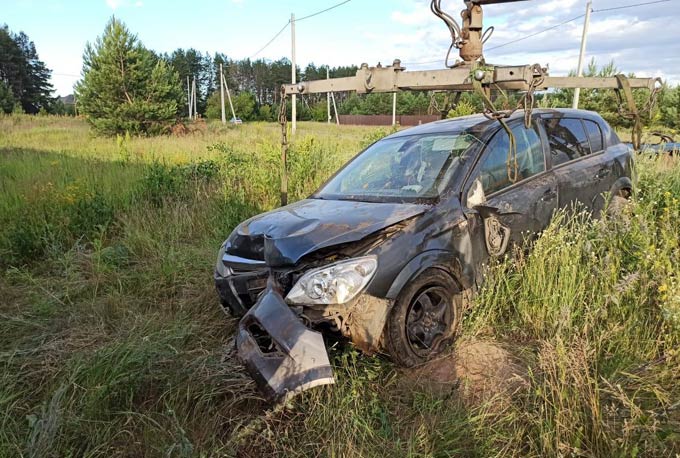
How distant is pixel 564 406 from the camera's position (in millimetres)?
2219

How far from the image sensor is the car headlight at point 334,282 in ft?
8.67

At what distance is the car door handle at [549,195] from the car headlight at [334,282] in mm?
1934

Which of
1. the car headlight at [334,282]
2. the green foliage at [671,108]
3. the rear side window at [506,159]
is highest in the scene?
the green foliage at [671,108]

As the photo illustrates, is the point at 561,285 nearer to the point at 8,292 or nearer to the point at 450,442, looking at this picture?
the point at 450,442

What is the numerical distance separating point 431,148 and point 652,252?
5.88ft

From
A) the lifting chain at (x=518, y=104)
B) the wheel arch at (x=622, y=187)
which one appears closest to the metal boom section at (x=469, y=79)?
the lifting chain at (x=518, y=104)

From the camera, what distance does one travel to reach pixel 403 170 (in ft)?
12.6

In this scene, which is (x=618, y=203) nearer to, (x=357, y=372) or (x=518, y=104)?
(x=518, y=104)

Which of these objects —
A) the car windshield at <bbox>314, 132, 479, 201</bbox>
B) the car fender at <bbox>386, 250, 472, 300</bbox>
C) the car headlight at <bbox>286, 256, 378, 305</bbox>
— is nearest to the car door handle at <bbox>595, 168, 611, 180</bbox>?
the car windshield at <bbox>314, 132, 479, 201</bbox>

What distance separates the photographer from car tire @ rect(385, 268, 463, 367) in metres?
2.74

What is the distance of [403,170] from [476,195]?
721 millimetres

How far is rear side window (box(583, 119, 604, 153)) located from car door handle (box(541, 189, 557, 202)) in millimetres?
1135

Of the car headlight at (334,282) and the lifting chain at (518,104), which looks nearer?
the car headlight at (334,282)

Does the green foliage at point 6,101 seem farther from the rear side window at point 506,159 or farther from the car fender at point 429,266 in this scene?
the car fender at point 429,266
